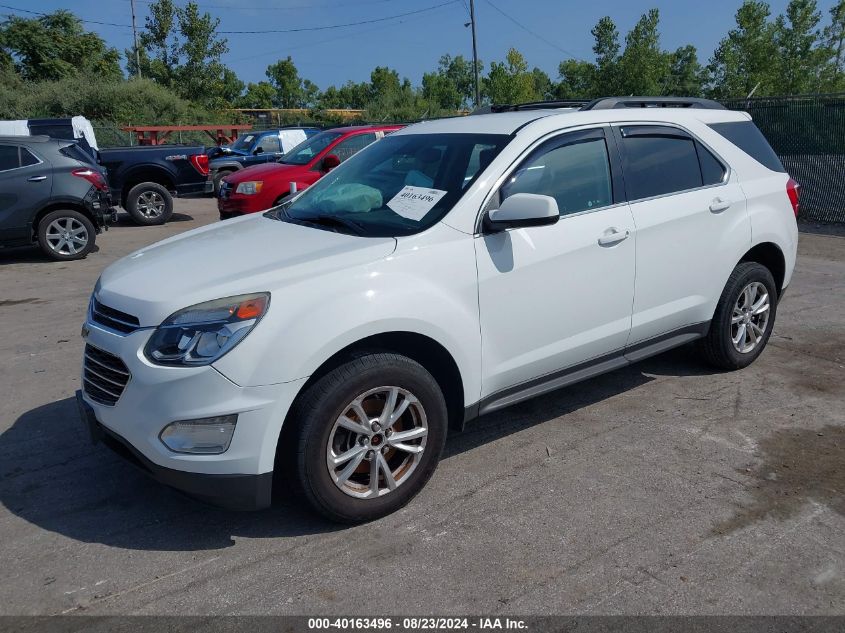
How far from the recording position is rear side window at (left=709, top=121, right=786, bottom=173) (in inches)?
206

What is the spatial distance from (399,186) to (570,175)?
0.96 metres

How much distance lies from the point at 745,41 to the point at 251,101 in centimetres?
6431

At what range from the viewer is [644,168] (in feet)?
15.2

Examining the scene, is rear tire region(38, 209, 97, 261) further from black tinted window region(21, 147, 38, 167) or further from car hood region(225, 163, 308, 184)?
car hood region(225, 163, 308, 184)

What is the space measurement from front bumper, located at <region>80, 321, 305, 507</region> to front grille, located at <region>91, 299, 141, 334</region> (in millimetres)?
79

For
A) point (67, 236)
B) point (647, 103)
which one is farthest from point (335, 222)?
point (67, 236)

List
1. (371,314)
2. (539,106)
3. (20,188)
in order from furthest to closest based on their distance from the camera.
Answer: (20,188)
(539,106)
(371,314)

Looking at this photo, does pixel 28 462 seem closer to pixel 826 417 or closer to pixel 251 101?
pixel 826 417

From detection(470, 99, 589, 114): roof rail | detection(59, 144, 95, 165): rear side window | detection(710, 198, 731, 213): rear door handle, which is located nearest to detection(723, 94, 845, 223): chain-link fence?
detection(710, 198, 731, 213): rear door handle

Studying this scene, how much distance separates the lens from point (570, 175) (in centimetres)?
429

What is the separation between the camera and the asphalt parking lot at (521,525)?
9.86ft

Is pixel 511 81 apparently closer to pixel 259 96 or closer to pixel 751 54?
pixel 751 54

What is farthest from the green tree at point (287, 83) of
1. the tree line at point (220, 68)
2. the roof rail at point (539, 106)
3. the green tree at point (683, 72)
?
the roof rail at point (539, 106)

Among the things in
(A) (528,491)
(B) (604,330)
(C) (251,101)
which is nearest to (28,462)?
(A) (528,491)
